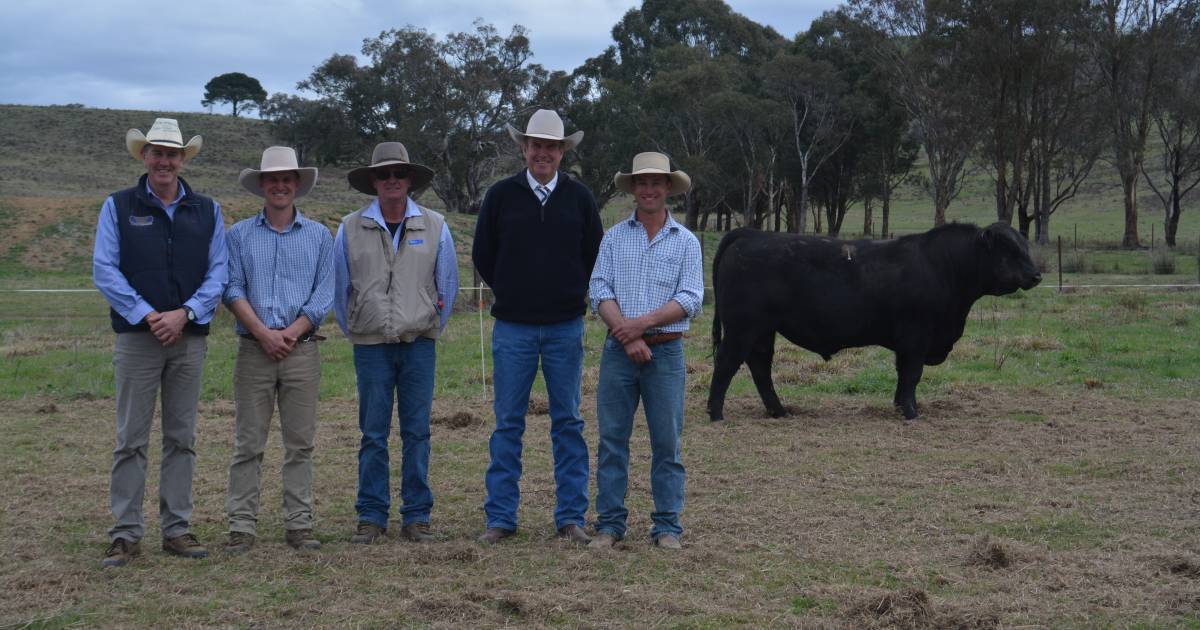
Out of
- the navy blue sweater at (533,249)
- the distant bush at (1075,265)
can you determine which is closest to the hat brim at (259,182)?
the navy blue sweater at (533,249)

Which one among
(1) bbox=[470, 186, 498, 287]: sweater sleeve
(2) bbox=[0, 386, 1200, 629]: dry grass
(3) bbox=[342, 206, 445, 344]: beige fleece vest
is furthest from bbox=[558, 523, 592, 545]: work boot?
(1) bbox=[470, 186, 498, 287]: sweater sleeve

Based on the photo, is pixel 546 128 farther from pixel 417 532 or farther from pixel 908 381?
pixel 908 381

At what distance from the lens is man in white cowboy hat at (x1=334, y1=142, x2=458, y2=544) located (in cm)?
611

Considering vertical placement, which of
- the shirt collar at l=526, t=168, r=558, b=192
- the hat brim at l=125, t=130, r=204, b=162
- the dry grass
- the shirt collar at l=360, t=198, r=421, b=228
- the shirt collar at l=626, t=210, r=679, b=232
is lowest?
the dry grass

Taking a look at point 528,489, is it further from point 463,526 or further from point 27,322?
point 27,322

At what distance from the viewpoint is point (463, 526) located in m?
6.55

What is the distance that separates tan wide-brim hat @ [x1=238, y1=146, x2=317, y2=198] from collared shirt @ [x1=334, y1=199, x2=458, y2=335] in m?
0.34

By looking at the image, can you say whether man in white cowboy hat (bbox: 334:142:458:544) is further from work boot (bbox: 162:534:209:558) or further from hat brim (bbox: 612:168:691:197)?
hat brim (bbox: 612:168:691:197)

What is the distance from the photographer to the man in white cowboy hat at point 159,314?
5684mm

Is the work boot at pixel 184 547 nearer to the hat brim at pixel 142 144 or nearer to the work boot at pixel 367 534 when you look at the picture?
the work boot at pixel 367 534

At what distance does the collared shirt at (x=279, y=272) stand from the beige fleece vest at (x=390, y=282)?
6.4 inches

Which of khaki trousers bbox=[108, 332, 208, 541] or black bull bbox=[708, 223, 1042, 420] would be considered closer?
khaki trousers bbox=[108, 332, 208, 541]

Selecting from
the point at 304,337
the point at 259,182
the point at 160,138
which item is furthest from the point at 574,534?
the point at 160,138

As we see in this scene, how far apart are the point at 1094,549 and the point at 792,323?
467 cm
